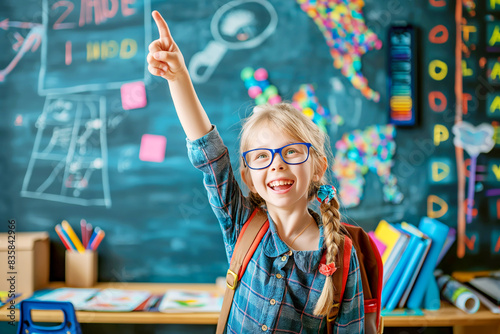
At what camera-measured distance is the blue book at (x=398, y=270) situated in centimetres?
138

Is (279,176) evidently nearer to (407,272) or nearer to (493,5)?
(407,272)

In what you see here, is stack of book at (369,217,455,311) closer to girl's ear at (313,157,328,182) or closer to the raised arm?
girl's ear at (313,157,328,182)

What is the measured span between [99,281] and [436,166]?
1548 mm

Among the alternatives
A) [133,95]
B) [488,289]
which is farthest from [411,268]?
[133,95]

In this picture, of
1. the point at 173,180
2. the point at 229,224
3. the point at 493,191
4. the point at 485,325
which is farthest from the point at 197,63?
the point at 485,325

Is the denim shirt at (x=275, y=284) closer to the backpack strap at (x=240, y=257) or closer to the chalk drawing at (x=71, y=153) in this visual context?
the backpack strap at (x=240, y=257)

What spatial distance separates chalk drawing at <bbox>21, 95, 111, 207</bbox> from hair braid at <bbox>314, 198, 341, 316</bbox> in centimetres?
108

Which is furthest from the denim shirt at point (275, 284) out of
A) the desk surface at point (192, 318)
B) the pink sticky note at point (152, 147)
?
the pink sticky note at point (152, 147)

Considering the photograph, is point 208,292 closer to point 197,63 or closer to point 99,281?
point 99,281

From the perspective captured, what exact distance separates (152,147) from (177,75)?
87 cm

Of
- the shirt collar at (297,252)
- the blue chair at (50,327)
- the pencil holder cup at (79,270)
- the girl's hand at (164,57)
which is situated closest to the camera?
the girl's hand at (164,57)

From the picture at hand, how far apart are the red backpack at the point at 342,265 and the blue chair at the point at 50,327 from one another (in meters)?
0.54

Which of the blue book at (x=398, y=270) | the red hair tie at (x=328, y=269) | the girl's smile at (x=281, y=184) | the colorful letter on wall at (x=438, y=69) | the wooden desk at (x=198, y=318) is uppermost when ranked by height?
the colorful letter on wall at (x=438, y=69)

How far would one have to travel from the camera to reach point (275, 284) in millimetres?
891
